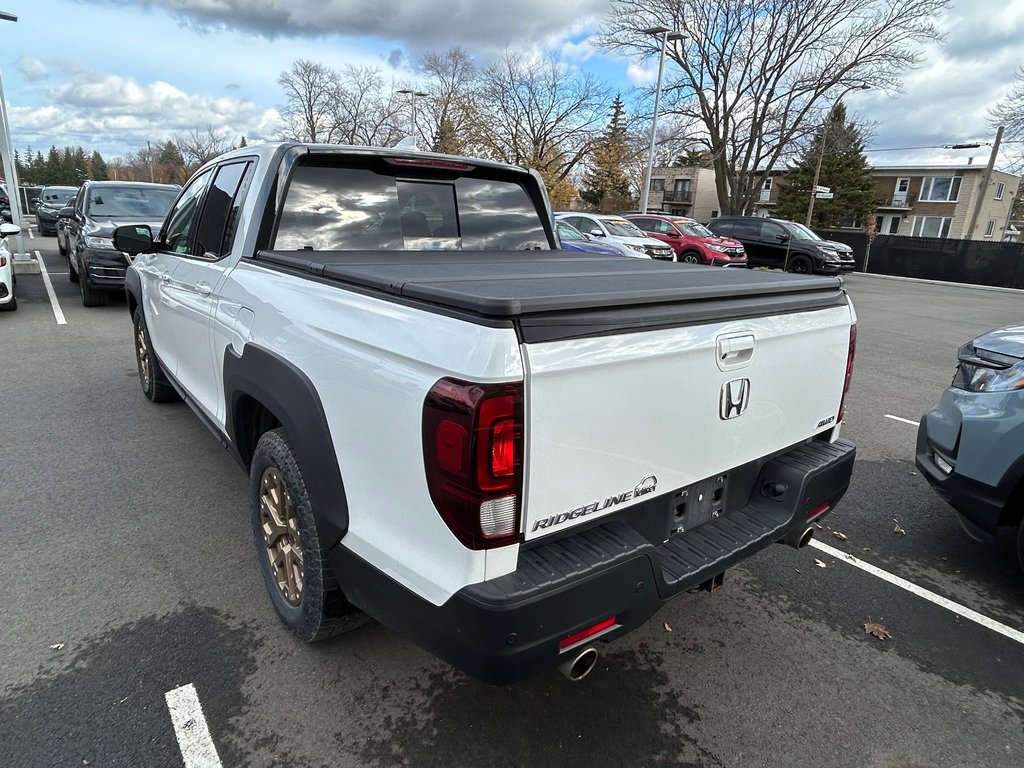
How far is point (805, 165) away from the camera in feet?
156

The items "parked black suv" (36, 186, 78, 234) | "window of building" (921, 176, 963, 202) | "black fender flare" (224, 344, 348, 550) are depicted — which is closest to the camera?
"black fender flare" (224, 344, 348, 550)

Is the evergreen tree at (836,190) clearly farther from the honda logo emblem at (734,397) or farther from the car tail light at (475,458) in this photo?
the car tail light at (475,458)

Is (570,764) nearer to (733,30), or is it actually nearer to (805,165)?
(733,30)

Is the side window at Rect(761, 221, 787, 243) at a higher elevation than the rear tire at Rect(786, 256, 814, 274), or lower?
higher

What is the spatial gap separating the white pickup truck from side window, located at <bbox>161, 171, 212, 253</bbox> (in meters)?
1.03

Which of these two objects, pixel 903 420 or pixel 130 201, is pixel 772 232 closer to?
pixel 903 420

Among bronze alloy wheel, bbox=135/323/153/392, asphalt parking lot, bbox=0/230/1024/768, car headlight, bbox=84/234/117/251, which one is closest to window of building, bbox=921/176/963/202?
asphalt parking lot, bbox=0/230/1024/768

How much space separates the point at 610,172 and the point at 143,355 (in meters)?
43.0

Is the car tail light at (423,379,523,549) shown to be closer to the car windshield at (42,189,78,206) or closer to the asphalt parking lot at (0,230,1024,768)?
the asphalt parking lot at (0,230,1024,768)

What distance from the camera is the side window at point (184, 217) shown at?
401 cm

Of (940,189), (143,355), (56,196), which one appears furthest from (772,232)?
(940,189)

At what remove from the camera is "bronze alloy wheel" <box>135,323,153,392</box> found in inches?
209

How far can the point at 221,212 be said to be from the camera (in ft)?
11.6

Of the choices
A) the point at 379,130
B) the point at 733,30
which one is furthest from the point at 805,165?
the point at 379,130
